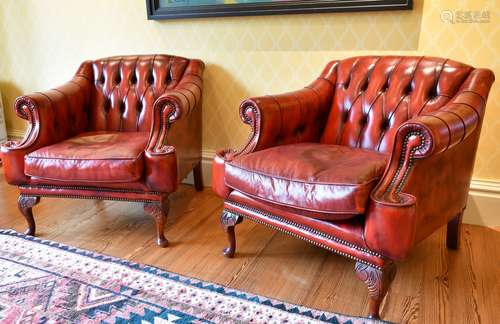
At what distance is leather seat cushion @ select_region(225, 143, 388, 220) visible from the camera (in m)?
1.29

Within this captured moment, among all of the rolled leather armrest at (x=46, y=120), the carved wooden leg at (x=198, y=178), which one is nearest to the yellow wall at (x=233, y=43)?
the carved wooden leg at (x=198, y=178)

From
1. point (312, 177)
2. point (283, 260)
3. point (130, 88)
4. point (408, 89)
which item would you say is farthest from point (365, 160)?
point (130, 88)

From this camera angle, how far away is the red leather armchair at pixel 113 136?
1758 millimetres

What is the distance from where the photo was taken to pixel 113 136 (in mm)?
2055

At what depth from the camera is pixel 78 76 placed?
92.3 inches

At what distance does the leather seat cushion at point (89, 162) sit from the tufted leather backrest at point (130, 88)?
1.39 ft

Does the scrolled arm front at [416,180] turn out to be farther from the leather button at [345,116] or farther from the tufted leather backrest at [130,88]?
the tufted leather backrest at [130,88]

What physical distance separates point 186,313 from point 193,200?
41.9 inches

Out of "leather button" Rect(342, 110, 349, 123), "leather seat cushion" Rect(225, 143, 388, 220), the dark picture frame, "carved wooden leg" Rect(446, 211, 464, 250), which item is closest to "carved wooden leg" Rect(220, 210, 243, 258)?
"leather seat cushion" Rect(225, 143, 388, 220)

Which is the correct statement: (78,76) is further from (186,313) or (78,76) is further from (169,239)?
(186,313)

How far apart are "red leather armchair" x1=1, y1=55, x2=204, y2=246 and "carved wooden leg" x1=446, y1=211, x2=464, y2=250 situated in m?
1.23
